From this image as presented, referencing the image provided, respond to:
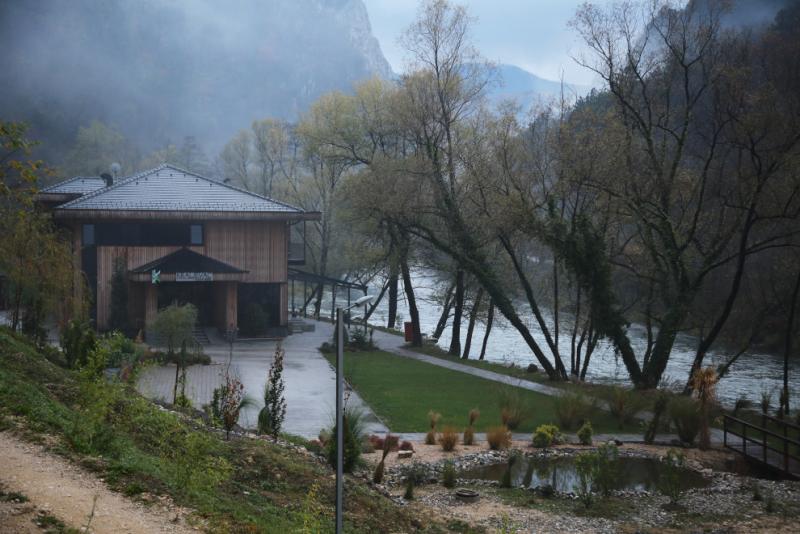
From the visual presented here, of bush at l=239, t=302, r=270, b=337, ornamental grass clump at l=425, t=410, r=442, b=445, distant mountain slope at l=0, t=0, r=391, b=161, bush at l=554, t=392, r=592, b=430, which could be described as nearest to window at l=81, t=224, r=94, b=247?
bush at l=239, t=302, r=270, b=337

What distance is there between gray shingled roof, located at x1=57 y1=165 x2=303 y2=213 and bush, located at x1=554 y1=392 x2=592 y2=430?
1759 centimetres

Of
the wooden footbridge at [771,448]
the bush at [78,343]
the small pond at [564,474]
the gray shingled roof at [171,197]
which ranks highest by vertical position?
the gray shingled roof at [171,197]

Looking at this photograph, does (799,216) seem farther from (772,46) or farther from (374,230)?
(374,230)

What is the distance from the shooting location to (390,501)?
36.7ft

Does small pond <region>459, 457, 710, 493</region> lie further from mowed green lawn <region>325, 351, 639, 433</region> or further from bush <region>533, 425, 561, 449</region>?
mowed green lawn <region>325, 351, 639, 433</region>

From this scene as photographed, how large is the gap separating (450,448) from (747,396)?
15.0m

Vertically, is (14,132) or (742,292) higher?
(14,132)

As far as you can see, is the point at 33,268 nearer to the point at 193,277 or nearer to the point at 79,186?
the point at 193,277

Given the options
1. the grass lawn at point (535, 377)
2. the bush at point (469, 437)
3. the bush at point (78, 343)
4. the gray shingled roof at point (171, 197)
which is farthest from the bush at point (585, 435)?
the gray shingled roof at point (171, 197)

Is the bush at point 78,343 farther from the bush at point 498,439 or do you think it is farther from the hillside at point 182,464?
the bush at point 498,439

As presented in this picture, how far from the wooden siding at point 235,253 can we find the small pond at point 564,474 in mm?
20180

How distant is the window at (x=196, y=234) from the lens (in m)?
33.1

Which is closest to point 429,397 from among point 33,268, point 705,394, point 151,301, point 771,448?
point 705,394

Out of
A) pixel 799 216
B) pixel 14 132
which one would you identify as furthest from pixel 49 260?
pixel 799 216
